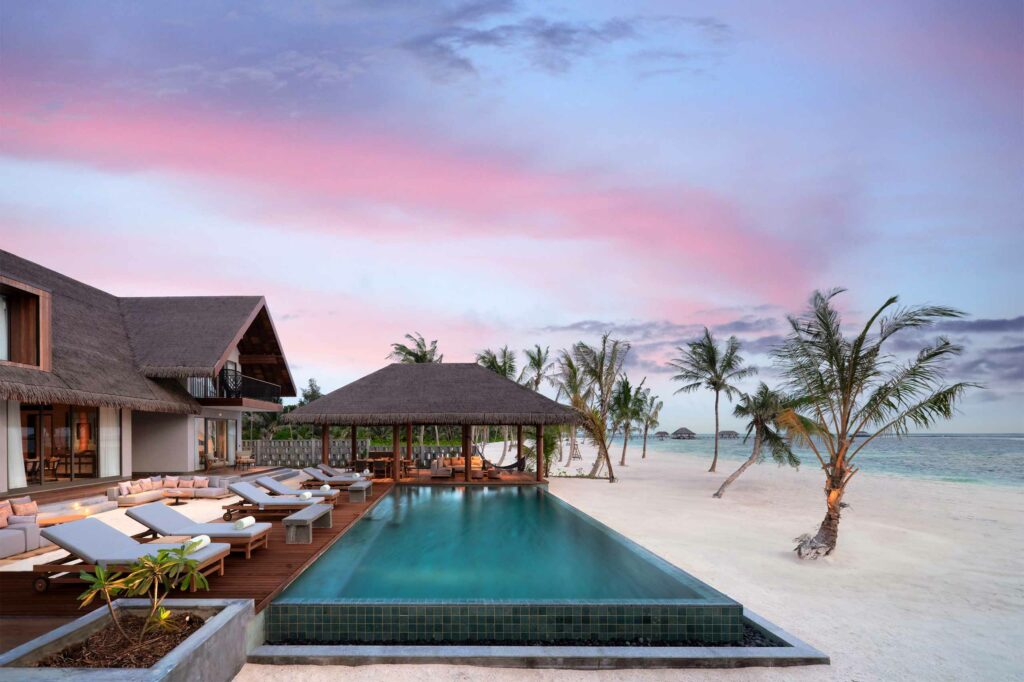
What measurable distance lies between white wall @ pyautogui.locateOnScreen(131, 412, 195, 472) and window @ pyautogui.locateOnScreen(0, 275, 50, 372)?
17.8 feet

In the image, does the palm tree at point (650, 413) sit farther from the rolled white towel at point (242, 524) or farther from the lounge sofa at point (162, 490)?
the rolled white towel at point (242, 524)

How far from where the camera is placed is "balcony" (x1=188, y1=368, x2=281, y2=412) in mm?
18094

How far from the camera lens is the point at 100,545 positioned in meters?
5.73

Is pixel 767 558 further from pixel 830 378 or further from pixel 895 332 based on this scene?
pixel 895 332

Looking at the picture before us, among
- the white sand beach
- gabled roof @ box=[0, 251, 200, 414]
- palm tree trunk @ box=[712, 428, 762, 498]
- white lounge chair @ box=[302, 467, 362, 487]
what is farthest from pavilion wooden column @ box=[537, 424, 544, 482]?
gabled roof @ box=[0, 251, 200, 414]

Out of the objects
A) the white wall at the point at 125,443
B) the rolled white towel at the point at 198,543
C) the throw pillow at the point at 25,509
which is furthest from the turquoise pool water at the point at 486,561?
the white wall at the point at 125,443

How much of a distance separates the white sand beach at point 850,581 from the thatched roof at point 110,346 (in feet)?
35.1

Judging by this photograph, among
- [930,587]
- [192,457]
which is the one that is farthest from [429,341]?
[930,587]

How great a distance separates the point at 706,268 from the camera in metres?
20.9

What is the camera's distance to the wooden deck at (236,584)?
5.12 metres

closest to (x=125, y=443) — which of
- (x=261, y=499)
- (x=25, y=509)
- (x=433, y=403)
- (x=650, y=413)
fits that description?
(x=25, y=509)

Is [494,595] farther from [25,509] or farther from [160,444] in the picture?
[160,444]

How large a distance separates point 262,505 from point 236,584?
14.1ft

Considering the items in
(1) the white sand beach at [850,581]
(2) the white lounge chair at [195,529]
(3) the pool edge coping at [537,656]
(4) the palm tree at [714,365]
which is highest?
(4) the palm tree at [714,365]
